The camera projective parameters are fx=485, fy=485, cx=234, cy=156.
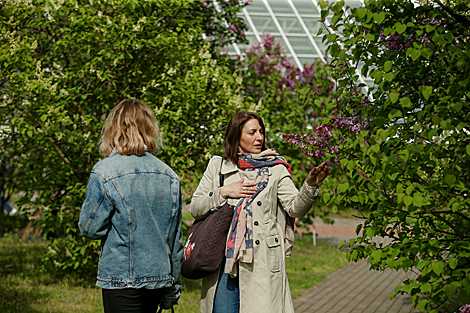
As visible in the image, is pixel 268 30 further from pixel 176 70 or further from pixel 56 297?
pixel 56 297

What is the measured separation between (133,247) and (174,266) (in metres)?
0.31

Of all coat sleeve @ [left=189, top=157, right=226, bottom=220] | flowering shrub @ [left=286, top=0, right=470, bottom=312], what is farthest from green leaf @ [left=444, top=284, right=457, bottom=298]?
coat sleeve @ [left=189, top=157, right=226, bottom=220]

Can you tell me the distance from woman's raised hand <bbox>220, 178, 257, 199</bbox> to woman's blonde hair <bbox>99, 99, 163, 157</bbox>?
2.03 feet

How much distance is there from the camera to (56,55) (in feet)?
22.0

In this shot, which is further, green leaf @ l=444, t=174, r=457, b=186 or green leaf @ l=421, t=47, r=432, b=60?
green leaf @ l=421, t=47, r=432, b=60

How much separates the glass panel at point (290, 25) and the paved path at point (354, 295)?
1272 cm

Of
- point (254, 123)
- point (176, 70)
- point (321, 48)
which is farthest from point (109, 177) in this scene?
point (321, 48)

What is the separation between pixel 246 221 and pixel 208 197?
0.30 meters

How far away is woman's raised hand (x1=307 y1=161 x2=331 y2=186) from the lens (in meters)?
2.81

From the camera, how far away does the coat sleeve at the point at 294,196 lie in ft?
9.58

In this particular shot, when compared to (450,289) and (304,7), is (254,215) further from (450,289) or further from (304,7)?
(304,7)

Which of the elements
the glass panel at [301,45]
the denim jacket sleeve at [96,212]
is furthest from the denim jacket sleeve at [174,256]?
the glass panel at [301,45]

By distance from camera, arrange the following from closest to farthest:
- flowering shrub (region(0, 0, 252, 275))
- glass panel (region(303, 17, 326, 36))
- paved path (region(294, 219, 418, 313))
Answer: flowering shrub (region(0, 0, 252, 275)) < paved path (region(294, 219, 418, 313)) < glass panel (region(303, 17, 326, 36))

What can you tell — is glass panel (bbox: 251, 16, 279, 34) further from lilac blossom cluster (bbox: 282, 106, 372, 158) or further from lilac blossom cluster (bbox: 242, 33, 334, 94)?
lilac blossom cluster (bbox: 282, 106, 372, 158)
